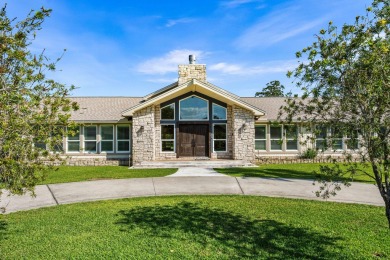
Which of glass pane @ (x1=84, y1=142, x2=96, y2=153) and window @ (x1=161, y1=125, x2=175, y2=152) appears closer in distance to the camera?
window @ (x1=161, y1=125, x2=175, y2=152)

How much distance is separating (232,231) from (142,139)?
1315 centimetres

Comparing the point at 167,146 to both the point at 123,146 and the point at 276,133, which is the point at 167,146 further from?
the point at 276,133

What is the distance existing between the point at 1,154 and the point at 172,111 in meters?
15.9

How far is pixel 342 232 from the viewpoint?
604 centimetres

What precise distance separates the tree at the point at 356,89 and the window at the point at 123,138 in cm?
1725

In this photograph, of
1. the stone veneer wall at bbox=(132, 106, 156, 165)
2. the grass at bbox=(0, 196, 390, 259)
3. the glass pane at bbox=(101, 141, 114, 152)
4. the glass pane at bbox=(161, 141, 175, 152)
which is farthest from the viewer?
the glass pane at bbox=(101, 141, 114, 152)

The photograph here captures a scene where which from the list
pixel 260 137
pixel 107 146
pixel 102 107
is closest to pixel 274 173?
pixel 260 137

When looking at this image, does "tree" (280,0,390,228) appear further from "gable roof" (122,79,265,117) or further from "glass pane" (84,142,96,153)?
"glass pane" (84,142,96,153)

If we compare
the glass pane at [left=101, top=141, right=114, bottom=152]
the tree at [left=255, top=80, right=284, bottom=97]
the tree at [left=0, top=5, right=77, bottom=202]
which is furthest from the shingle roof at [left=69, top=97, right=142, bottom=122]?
the tree at [left=255, top=80, right=284, bottom=97]

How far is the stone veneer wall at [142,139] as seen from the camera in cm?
1828

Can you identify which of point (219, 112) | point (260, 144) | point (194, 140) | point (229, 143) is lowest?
point (260, 144)

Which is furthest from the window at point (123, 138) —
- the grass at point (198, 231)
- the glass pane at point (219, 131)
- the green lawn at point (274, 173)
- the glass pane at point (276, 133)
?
the grass at point (198, 231)

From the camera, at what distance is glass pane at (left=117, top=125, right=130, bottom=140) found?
20625 mm

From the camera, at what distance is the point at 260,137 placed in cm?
2138
